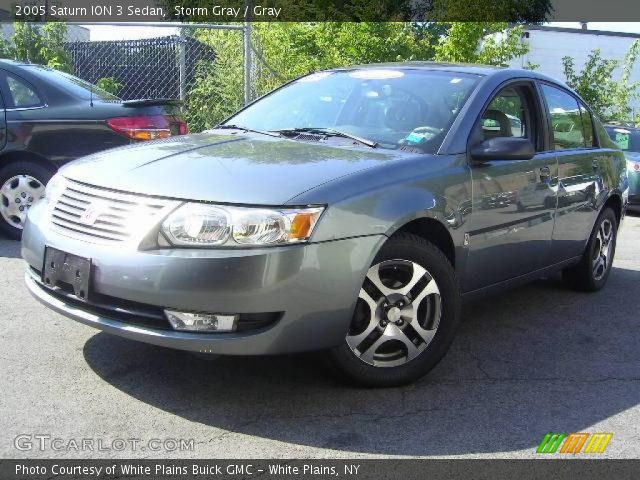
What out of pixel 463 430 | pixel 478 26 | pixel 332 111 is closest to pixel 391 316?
pixel 463 430

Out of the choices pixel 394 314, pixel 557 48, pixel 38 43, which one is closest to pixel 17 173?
pixel 394 314

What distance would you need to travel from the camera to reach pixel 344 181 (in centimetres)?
348

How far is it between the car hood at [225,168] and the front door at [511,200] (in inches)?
25.7

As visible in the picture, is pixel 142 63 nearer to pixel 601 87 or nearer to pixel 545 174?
pixel 545 174

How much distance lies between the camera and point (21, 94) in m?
6.81

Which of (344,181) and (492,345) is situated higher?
(344,181)

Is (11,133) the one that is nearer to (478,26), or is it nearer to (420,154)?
(420,154)

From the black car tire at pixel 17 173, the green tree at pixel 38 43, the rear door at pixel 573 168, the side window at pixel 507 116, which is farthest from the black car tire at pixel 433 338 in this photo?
the green tree at pixel 38 43

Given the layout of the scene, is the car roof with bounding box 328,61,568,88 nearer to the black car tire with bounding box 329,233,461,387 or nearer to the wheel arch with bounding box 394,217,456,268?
the wheel arch with bounding box 394,217,456,268

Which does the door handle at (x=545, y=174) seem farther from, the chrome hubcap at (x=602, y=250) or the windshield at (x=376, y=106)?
the chrome hubcap at (x=602, y=250)

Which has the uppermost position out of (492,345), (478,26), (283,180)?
(478,26)

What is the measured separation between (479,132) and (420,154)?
0.52 m

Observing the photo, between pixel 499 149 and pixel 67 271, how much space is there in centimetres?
229

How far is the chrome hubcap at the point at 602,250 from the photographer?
5945 mm
